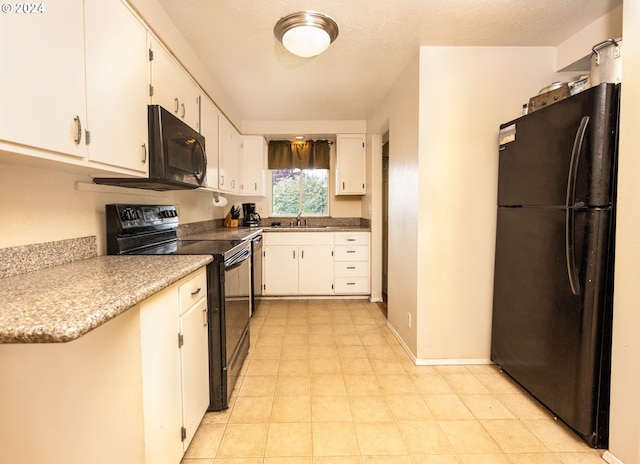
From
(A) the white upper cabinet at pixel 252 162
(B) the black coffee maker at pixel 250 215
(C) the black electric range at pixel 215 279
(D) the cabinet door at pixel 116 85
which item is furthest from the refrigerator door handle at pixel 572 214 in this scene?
(B) the black coffee maker at pixel 250 215

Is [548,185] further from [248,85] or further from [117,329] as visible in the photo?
[248,85]

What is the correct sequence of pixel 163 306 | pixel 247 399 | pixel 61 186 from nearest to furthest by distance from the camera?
pixel 163 306, pixel 61 186, pixel 247 399

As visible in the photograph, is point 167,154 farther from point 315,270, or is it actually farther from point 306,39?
point 315,270

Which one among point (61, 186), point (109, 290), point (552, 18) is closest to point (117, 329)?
point (109, 290)

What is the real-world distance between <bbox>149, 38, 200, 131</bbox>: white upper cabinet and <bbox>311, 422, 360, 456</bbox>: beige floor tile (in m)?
2.01

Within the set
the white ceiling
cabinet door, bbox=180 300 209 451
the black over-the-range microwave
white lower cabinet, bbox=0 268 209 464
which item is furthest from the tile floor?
the white ceiling

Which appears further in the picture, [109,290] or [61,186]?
[61,186]

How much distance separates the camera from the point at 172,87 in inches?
75.2

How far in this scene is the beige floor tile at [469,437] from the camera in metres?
1.48

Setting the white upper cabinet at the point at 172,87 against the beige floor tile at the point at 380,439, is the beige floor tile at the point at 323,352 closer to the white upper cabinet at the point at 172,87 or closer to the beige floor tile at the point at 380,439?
the beige floor tile at the point at 380,439

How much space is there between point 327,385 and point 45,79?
2.10 m

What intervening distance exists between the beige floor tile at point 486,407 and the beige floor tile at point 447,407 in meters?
0.04

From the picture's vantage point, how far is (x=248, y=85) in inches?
117

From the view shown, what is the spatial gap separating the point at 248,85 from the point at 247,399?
2729 mm
